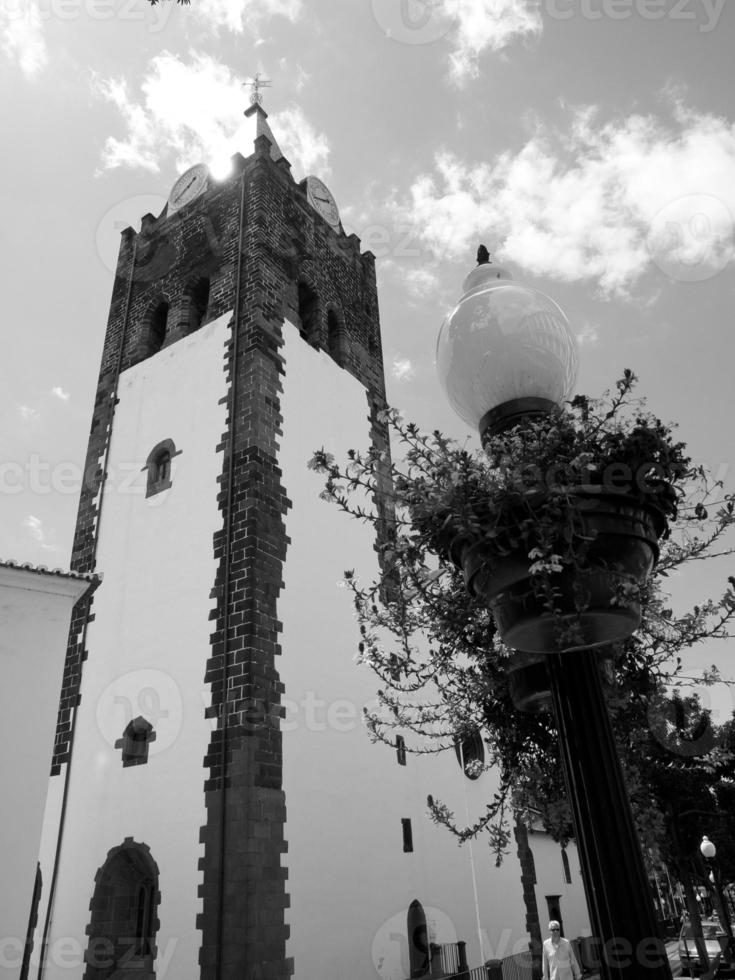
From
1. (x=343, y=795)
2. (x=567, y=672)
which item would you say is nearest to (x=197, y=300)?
(x=343, y=795)

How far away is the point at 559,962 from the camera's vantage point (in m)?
8.06

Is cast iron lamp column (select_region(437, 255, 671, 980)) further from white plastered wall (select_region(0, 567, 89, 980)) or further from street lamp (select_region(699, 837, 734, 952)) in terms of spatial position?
street lamp (select_region(699, 837, 734, 952))

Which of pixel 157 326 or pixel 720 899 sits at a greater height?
pixel 157 326

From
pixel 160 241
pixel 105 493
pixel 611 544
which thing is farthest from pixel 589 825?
pixel 160 241

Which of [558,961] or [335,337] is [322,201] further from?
[558,961]

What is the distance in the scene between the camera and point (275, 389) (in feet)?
37.9

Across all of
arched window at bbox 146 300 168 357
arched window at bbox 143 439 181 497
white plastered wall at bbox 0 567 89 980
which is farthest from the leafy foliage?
arched window at bbox 146 300 168 357

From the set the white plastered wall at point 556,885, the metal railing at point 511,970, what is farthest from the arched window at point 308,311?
the white plastered wall at point 556,885

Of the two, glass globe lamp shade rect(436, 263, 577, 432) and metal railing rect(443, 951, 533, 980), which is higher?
glass globe lamp shade rect(436, 263, 577, 432)

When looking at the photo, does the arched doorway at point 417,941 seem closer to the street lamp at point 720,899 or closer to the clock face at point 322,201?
the street lamp at point 720,899

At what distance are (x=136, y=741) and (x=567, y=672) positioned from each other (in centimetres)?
868

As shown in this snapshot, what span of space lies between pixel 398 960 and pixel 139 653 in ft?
17.9

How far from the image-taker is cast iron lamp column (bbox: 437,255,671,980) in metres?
1.95

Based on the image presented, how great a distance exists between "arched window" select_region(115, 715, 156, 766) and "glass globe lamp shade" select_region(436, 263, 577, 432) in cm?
821
